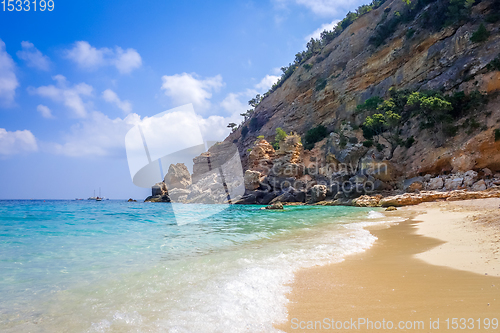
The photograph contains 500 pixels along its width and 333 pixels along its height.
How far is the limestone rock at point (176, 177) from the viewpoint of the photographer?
53.0 metres

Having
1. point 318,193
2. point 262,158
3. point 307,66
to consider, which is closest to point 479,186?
point 318,193

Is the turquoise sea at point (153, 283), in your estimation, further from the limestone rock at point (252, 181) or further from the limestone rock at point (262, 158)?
the limestone rock at point (262, 158)

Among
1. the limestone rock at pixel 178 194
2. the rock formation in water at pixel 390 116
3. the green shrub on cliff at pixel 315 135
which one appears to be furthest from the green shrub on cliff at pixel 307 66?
the limestone rock at pixel 178 194

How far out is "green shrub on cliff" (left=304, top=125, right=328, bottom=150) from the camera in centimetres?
4078

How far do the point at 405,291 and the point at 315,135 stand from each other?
130 feet

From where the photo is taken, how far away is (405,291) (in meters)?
2.96

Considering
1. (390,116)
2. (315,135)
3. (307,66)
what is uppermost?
(307,66)

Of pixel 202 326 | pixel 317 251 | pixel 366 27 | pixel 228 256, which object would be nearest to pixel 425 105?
pixel 317 251

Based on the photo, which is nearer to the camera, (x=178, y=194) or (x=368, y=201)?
(x=368, y=201)

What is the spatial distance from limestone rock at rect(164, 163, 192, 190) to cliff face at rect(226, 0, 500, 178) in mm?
14068

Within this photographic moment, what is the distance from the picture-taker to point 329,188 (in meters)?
27.5

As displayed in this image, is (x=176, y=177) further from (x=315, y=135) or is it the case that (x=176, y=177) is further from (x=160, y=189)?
(x=315, y=135)

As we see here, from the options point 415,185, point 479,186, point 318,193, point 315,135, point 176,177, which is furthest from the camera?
point 176,177

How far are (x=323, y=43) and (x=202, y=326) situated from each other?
60.9 m
